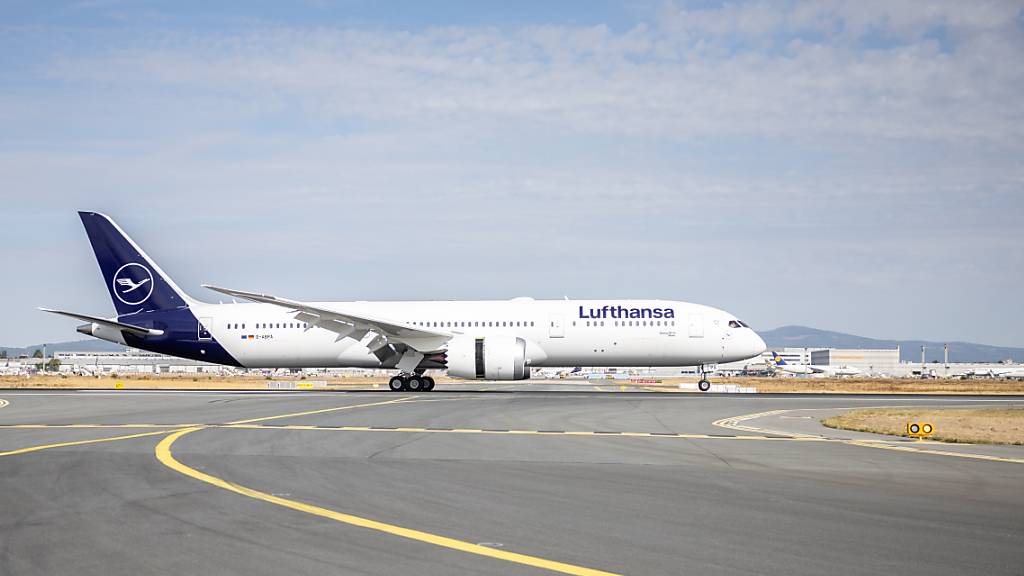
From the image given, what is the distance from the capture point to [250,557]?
7172 millimetres

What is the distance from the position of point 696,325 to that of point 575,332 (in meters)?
5.56

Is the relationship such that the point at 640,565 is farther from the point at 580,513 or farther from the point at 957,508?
the point at 957,508

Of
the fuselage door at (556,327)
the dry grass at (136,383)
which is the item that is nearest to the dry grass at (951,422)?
the fuselage door at (556,327)

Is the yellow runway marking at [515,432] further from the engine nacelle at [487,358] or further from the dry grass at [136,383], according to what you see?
the dry grass at [136,383]

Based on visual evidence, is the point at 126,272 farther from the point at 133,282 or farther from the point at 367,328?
the point at 367,328

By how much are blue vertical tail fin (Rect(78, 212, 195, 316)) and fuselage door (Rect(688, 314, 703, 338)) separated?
80.2 ft

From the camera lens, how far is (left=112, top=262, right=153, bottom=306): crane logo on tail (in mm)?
43531

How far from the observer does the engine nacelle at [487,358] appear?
3716 centimetres

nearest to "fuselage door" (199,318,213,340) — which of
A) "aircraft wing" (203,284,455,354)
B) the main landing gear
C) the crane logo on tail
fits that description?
the crane logo on tail

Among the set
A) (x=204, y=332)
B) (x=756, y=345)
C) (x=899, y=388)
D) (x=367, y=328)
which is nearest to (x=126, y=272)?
(x=204, y=332)

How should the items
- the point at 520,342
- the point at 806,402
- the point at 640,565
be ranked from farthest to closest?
the point at 520,342, the point at 806,402, the point at 640,565

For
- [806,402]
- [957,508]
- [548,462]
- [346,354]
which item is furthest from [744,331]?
[957,508]

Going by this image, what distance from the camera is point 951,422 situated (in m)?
22.5

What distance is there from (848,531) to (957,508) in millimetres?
2132
